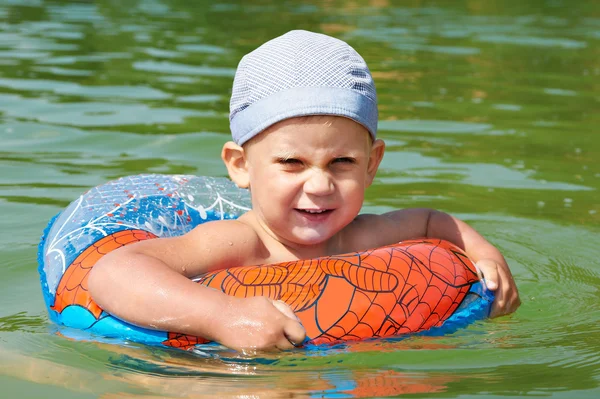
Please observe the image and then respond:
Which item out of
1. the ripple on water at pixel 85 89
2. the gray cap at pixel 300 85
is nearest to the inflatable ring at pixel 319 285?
the gray cap at pixel 300 85

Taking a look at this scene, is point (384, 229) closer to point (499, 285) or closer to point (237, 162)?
point (499, 285)

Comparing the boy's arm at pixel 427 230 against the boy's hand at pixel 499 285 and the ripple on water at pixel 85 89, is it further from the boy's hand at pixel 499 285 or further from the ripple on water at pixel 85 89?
the ripple on water at pixel 85 89

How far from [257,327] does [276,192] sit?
0.64 m

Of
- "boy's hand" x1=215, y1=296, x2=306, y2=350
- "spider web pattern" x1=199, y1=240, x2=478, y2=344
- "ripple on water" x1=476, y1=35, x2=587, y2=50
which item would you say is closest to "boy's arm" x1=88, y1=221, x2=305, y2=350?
"boy's hand" x1=215, y1=296, x2=306, y2=350

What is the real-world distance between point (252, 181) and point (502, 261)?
3.59 feet

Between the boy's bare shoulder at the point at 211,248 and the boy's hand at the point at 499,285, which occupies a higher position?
the boy's bare shoulder at the point at 211,248

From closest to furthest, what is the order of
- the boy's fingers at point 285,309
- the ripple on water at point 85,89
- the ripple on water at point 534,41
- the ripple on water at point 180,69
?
the boy's fingers at point 285,309, the ripple on water at point 85,89, the ripple on water at point 180,69, the ripple on water at point 534,41

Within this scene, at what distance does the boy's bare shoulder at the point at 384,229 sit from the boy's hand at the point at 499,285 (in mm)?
362

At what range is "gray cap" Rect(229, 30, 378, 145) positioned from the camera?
11.3ft

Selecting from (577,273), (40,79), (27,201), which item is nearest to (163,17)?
(40,79)

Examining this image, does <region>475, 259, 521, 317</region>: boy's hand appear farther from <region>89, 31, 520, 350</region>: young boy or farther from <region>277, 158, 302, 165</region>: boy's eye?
<region>277, 158, 302, 165</region>: boy's eye

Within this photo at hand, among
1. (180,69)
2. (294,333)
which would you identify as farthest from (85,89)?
(294,333)

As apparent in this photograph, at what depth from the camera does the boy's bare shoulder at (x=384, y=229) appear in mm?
3973

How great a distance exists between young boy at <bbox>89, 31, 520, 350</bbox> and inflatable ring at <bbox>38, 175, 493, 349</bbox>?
10cm
